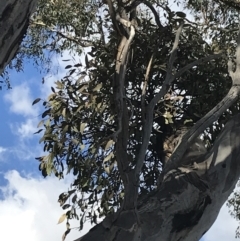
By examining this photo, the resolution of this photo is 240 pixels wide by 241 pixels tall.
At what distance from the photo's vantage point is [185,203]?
2641 mm

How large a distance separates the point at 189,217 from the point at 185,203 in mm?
68

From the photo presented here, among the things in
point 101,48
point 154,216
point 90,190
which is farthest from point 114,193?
point 154,216

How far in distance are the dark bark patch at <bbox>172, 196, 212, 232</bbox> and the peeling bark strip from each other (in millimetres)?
1451

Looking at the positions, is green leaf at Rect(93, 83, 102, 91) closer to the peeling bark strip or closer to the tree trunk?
the tree trunk

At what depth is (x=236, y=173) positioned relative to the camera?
9.68 ft

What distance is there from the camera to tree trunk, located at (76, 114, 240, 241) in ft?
7.78

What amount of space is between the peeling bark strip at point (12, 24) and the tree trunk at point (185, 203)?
119 cm

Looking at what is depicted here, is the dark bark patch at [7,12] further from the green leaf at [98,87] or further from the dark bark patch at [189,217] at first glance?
the green leaf at [98,87]

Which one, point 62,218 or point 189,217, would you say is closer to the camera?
point 189,217

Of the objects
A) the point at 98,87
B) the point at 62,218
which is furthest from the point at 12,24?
the point at 62,218

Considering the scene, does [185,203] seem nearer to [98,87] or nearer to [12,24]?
[98,87]

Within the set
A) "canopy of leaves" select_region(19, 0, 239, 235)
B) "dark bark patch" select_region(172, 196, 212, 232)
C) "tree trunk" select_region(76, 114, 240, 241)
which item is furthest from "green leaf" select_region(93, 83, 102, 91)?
"dark bark patch" select_region(172, 196, 212, 232)

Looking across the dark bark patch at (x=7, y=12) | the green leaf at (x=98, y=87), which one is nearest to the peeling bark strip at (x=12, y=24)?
the dark bark patch at (x=7, y=12)

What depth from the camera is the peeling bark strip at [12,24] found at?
4.15 feet
